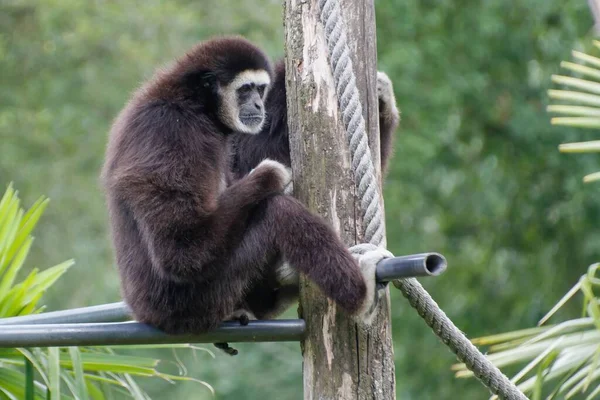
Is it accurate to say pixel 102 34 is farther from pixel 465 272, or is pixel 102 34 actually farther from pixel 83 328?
pixel 83 328

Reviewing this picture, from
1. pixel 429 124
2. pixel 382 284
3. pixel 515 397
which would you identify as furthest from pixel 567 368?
pixel 429 124

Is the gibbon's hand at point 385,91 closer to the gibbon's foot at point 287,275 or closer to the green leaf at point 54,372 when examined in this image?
the gibbon's foot at point 287,275

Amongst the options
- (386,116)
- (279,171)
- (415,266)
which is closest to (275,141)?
(386,116)

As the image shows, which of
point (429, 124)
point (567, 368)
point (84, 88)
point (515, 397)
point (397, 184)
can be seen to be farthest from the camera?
point (84, 88)

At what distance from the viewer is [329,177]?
4.02 m

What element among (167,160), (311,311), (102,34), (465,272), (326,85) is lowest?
(465,272)

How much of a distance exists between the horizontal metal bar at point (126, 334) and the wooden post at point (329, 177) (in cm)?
15

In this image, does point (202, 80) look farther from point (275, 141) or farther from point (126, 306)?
point (126, 306)

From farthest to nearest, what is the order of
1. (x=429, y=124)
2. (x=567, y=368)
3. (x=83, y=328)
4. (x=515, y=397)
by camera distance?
(x=429, y=124) → (x=567, y=368) → (x=515, y=397) → (x=83, y=328)

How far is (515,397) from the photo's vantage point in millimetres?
4020

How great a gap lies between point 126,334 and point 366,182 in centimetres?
120

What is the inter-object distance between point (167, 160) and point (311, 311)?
0.93 metres

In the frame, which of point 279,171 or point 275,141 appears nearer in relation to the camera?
point 279,171

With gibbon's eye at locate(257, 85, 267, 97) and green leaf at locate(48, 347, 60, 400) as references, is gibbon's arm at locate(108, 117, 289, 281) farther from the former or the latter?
gibbon's eye at locate(257, 85, 267, 97)
